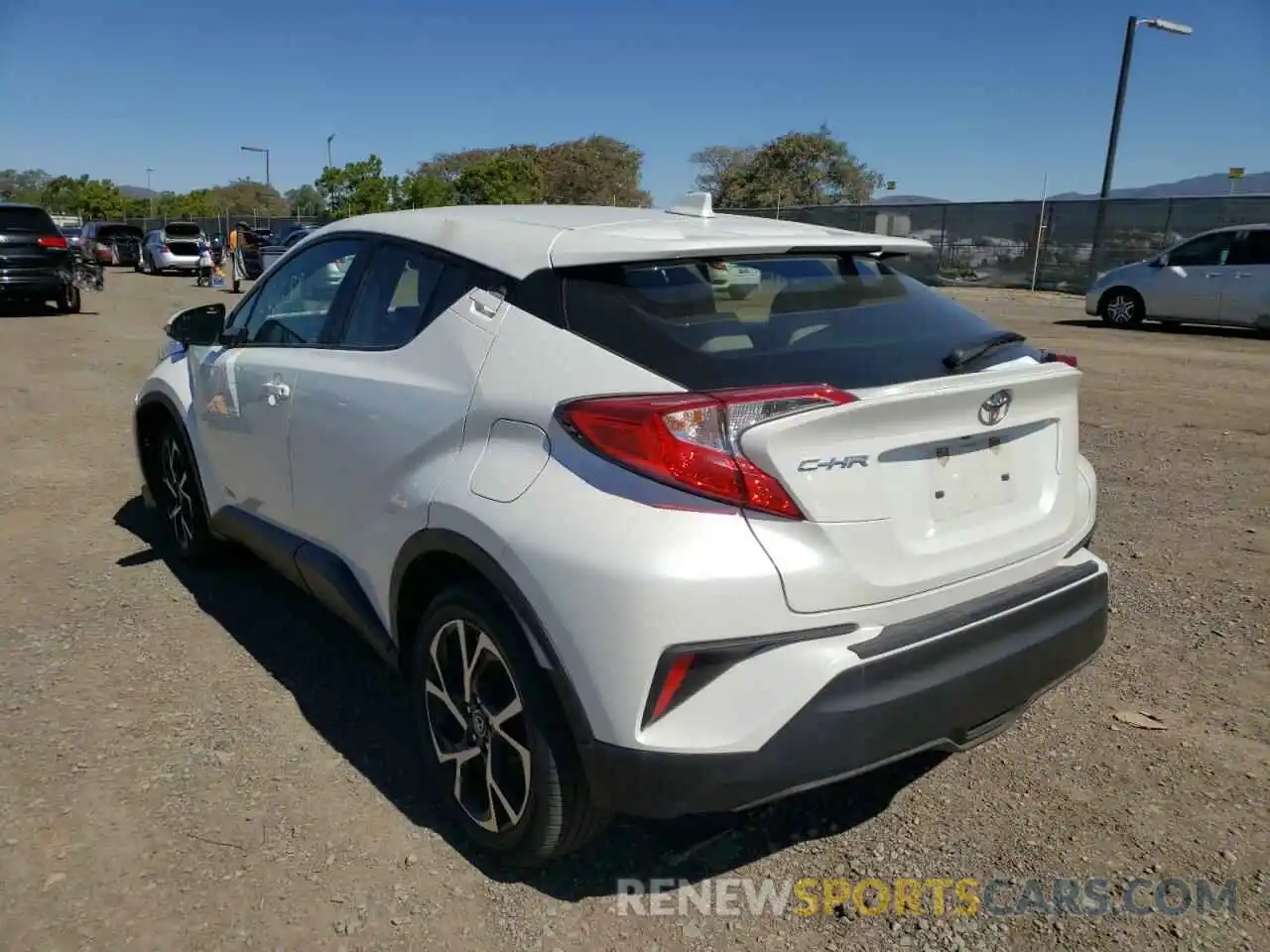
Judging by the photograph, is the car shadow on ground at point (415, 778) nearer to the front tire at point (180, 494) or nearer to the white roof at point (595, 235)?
the front tire at point (180, 494)

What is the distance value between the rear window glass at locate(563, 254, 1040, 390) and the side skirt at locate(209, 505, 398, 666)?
1208 millimetres

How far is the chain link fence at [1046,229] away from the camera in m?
22.6

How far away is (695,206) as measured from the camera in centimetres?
341

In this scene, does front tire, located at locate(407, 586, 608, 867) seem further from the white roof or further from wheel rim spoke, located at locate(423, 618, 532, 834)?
the white roof

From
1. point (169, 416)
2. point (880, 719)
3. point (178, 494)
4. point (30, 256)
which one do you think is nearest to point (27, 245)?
point (30, 256)

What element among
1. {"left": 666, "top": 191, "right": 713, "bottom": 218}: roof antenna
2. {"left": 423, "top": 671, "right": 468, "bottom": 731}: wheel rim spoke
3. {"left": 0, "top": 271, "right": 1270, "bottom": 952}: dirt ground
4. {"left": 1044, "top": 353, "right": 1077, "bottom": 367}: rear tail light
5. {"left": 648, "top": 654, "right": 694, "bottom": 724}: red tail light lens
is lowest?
{"left": 0, "top": 271, "right": 1270, "bottom": 952}: dirt ground

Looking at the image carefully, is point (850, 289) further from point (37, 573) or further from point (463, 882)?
point (37, 573)

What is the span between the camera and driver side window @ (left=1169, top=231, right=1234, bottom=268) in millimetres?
14617

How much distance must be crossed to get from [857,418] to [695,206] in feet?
4.88

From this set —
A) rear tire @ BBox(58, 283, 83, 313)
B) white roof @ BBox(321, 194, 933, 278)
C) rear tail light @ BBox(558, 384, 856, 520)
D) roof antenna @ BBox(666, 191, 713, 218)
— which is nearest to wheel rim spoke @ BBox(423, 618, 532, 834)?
rear tail light @ BBox(558, 384, 856, 520)

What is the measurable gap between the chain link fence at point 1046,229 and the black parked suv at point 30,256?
14082 millimetres

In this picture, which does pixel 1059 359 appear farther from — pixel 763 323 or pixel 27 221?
pixel 27 221

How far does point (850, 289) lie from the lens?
2.80 metres

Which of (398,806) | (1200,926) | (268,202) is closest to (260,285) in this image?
(398,806)
